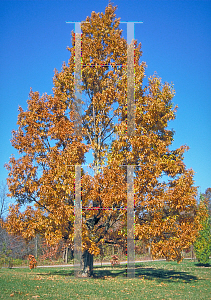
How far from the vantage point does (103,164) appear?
38.5 feet

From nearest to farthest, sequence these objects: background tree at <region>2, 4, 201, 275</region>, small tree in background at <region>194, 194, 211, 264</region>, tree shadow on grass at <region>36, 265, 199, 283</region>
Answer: background tree at <region>2, 4, 201, 275</region>, tree shadow on grass at <region>36, 265, 199, 283</region>, small tree in background at <region>194, 194, 211, 264</region>

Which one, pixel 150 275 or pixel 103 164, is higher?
pixel 103 164

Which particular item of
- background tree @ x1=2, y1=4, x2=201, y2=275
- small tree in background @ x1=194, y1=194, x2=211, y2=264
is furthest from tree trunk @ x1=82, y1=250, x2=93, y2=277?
small tree in background @ x1=194, y1=194, x2=211, y2=264

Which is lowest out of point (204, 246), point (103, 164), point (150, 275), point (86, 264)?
point (150, 275)

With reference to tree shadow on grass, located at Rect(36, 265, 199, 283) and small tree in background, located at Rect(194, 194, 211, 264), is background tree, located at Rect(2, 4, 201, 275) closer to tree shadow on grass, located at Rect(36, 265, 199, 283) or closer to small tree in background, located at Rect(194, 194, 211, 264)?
tree shadow on grass, located at Rect(36, 265, 199, 283)

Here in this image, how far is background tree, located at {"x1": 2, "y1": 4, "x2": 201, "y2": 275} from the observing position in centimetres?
1052

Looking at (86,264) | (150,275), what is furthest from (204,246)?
(86,264)

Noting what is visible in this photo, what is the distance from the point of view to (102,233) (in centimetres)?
1192

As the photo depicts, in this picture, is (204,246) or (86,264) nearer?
(86,264)

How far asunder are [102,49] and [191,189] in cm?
734

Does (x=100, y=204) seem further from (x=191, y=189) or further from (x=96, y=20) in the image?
(x=96, y=20)

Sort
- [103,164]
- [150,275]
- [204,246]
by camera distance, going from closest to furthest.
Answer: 1. [103,164]
2. [150,275]
3. [204,246]

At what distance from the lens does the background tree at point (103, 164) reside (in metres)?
10.5

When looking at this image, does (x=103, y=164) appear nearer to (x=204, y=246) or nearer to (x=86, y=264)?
(x=86, y=264)
